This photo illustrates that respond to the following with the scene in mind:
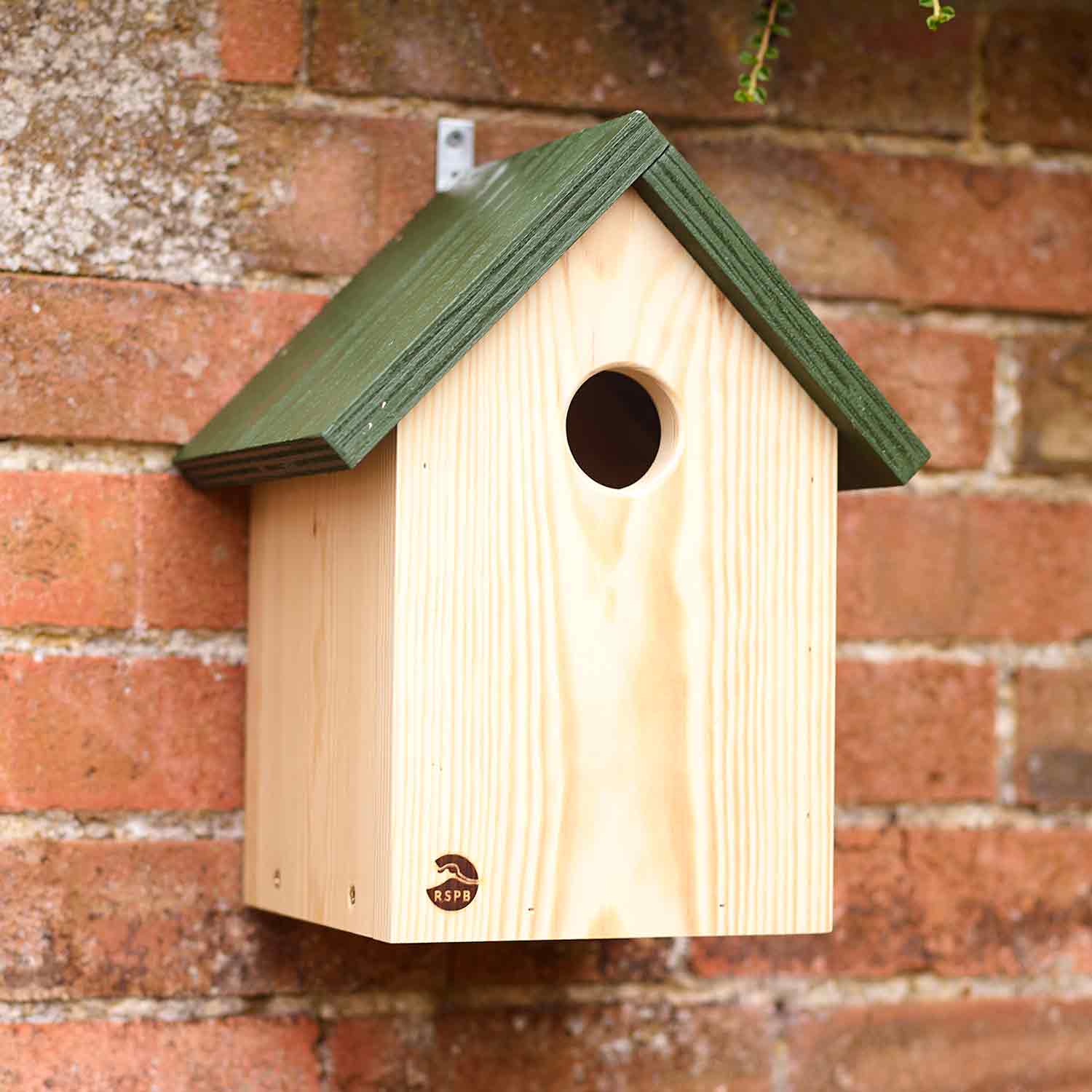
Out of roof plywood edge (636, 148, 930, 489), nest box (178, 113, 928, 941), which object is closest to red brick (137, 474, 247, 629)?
nest box (178, 113, 928, 941)

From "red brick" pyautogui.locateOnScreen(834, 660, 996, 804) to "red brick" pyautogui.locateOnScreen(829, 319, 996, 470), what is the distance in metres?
0.16

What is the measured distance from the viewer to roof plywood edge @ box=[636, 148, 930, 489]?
1.05m

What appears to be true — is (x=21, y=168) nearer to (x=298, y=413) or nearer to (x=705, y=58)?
(x=298, y=413)

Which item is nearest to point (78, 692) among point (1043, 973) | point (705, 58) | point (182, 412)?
point (182, 412)

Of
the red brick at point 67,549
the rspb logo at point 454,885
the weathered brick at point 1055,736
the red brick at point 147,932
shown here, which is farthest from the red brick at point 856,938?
the red brick at point 67,549

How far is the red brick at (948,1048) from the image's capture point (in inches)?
53.2

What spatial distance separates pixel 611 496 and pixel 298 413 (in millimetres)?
186

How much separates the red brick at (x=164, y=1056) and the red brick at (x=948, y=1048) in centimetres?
37

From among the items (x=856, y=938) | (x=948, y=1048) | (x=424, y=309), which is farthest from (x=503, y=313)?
(x=948, y=1048)

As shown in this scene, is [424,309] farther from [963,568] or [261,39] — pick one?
[963,568]

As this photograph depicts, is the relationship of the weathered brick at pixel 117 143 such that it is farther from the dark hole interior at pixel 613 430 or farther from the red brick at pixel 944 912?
the red brick at pixel 944 912

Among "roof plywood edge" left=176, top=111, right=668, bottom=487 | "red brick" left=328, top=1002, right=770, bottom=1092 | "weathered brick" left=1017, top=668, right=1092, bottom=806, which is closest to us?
"roof plywood edge" left=176, top=111, right=668, bottom=487

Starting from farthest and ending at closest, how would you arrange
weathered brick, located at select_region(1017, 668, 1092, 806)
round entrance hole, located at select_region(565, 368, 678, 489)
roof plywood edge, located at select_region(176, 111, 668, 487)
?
weathered brick, located at select_region(1017, 668, 1092, 806)
round entrance hole, located at select_region(565, 368, 678, 489)
roof plywood edge, located at select_region(176, 111, 668, 487)

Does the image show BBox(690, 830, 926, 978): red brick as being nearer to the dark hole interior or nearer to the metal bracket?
the dark hole interior
